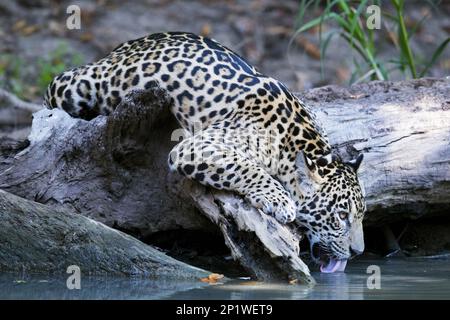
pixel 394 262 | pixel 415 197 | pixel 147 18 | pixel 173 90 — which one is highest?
pixel 147 18

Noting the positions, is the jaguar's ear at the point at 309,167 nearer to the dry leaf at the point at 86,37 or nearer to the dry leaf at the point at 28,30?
the dry leaf at the point at 86,37

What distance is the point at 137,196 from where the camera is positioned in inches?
321

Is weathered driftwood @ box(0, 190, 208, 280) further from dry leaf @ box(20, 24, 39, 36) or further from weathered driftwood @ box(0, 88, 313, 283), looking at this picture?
dry leaf @ box(20, 24, 39, 36)

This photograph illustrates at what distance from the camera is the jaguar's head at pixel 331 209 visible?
25.0 ft

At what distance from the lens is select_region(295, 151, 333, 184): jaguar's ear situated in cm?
767

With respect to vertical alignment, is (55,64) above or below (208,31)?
below

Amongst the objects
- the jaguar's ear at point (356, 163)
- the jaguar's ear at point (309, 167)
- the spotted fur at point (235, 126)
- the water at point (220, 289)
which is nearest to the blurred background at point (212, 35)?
the spotted fur at point (235, 126)

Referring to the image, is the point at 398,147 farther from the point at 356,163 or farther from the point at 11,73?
the point at 11,73

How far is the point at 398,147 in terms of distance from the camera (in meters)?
8.42

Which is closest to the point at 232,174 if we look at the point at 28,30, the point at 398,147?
the point at 398,147

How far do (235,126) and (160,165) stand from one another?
2.58 ft

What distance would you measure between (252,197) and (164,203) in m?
1.18
